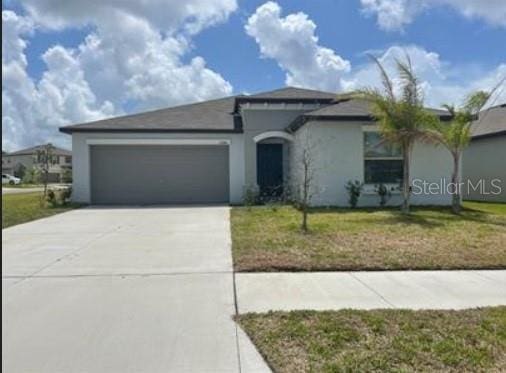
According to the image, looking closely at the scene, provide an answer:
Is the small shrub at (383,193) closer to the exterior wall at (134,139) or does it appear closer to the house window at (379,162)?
the house window at (379,162)

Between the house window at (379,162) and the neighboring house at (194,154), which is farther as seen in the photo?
the neighboring house at (194,154)

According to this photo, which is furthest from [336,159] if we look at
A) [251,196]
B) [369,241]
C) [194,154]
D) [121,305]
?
[121,305]

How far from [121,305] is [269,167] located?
617 inches

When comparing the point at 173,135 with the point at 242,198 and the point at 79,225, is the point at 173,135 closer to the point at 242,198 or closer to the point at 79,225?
the point at 242,198

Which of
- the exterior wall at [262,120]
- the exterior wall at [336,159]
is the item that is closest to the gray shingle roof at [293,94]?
the exterior wall at [262,120]

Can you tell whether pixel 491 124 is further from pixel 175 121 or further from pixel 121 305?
pixel 121 305

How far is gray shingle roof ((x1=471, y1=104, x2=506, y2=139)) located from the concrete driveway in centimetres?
1612

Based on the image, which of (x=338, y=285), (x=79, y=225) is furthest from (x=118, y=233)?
(x=338, y=285)

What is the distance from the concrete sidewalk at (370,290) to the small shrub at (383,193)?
9.52 metres

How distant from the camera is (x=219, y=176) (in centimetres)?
2014

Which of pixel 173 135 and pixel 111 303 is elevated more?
pixel 173 135

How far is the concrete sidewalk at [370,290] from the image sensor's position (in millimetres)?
5355

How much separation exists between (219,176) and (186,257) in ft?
39.8

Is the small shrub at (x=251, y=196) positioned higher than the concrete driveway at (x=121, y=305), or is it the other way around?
the small shrub at (x=251, y=196)
